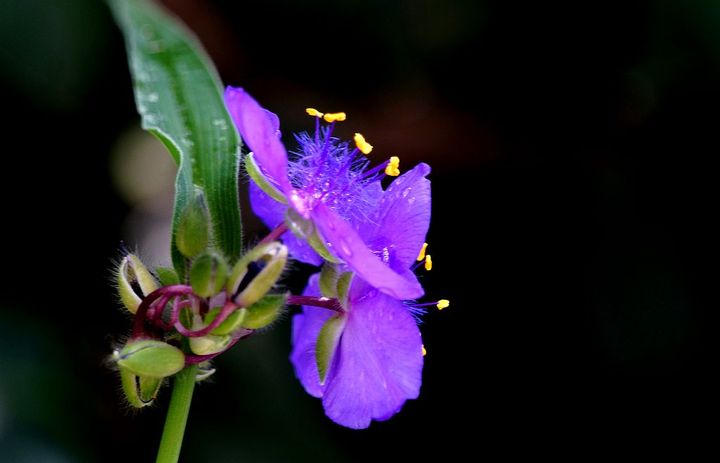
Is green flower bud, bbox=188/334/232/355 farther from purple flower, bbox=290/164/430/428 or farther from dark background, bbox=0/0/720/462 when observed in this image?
dark background, bbox=0/0/720/462

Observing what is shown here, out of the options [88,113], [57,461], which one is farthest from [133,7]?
[88,113]

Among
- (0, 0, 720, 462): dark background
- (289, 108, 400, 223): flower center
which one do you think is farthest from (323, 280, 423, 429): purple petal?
(0, 0, 720, 462): dark background

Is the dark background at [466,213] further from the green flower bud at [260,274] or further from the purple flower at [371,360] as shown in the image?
the green flower bud at [260,274]

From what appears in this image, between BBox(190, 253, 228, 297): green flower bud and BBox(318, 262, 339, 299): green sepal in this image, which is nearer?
BBox(190, 253, 228, 297): green flower bud

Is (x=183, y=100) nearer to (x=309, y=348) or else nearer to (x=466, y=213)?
(x=309, y=348)

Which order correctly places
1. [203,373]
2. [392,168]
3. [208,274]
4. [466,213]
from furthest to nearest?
[466,213] → [392,168] → [203,373] → [208,274]

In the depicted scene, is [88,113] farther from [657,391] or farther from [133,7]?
[657,391]

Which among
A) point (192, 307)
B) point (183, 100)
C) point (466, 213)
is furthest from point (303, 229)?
point (466, 213)
